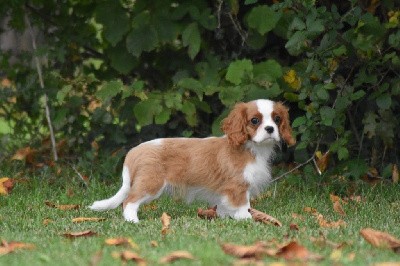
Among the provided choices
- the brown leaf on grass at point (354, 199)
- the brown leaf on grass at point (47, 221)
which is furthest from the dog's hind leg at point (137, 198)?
the brown leaf on grass at point (354, 199)

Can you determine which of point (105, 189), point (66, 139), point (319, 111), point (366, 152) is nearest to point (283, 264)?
point (319, 111)

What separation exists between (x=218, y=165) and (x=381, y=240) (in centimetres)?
193

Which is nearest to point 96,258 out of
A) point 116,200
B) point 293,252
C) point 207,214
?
point 293,252

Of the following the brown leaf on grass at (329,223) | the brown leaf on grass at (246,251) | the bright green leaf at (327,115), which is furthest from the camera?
the bright green leaf at (327,115)

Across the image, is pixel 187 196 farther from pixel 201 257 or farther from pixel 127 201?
pixel 201 257

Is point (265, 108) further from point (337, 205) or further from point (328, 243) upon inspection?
point (328, 243)

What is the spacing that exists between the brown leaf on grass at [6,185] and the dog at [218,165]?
148 centimetres

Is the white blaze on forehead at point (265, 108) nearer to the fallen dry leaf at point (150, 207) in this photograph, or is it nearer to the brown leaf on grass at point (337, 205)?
the brown leaf on grass at point (337, 205)

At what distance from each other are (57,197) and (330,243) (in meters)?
3.39

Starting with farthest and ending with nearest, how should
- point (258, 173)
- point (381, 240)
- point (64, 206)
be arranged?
1. point (64, 206)
2. point (258, 173)
3. point (381, 240)

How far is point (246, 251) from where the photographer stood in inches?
213

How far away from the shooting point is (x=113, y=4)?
9609mm

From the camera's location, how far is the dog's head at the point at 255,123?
739 cm

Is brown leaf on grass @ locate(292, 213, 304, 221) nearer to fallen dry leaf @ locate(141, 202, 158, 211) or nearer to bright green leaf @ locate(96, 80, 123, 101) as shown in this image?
fallen dry leaf @ locate(141, 202, 158, 211)
